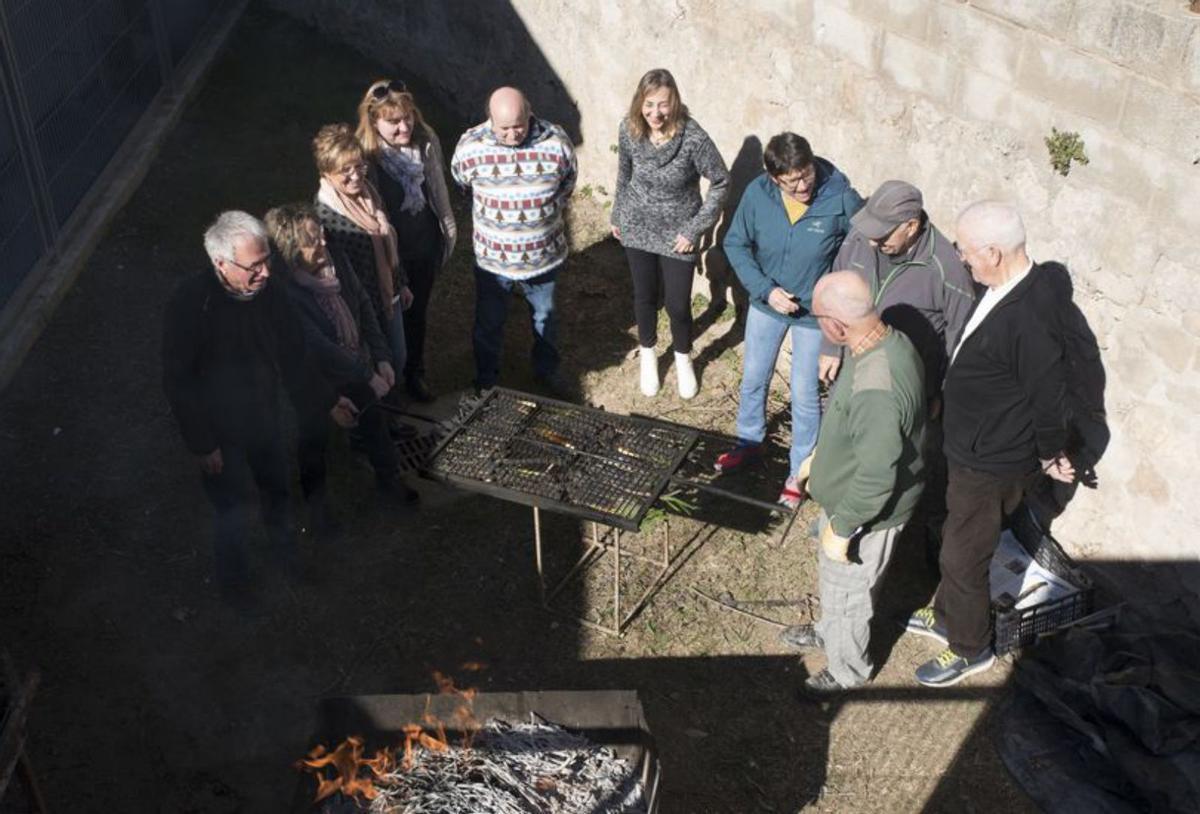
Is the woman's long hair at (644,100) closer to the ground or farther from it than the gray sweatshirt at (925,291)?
farther from it

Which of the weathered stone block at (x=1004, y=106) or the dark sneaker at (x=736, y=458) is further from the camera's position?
the dark sneaker at (x=736, y=458)

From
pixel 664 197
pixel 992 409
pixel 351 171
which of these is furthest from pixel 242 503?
pixel 992 409

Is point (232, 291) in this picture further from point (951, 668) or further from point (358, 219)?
point (951, 668)

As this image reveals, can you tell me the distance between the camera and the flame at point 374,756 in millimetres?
4246

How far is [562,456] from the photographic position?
18.6ft

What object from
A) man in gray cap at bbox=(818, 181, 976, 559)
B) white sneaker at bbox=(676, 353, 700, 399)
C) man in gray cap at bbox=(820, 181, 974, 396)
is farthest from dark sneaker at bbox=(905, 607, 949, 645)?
white sneaker at bbox=(676, 353, 700, 399)

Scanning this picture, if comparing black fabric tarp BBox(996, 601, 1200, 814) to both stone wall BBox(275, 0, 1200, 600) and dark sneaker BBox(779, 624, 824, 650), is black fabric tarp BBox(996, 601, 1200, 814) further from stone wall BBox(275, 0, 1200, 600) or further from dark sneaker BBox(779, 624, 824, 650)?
dark sneaker BBox(779, 624, 824, 650)

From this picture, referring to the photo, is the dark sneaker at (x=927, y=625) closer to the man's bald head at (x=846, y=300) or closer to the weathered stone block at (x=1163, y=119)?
the man's bald head at (x=846, y=300)

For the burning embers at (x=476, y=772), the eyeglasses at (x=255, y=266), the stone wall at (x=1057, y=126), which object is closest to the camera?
the burning embers at (x=476, y=772)

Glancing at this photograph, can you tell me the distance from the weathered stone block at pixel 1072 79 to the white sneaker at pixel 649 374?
2641 millimetres

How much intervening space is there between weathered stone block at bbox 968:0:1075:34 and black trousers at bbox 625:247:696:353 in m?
2.11

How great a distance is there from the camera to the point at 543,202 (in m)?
6.57

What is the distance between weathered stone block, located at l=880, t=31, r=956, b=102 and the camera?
6.08m

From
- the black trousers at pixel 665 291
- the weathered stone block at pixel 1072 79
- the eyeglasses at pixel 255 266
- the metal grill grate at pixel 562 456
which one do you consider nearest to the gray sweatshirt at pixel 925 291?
the weathered stone block at pixel 1072 79
